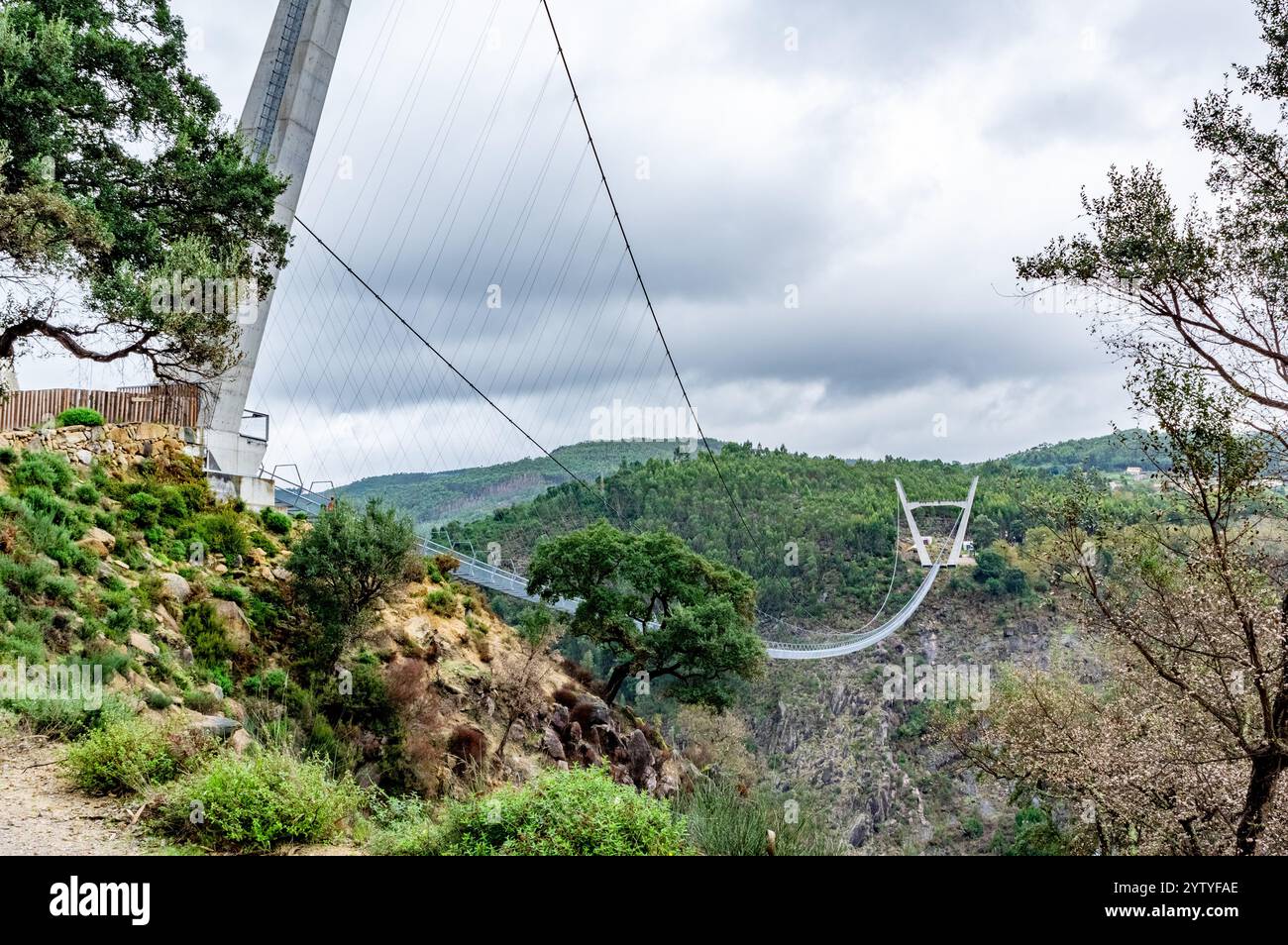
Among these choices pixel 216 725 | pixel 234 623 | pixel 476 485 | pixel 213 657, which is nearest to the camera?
pixel 216 725

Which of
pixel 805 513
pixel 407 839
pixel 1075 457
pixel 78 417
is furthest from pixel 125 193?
pixel 1075 457

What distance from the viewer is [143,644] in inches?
369

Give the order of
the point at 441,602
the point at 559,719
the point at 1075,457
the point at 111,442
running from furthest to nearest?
the point at 1075,457
the point at 441,602
the point at 559,719
the point at 111,442

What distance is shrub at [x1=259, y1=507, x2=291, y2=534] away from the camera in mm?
14758

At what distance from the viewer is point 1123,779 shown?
771 centimetres

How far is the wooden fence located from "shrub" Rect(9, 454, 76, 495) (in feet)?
3.68

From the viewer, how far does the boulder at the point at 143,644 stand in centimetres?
924

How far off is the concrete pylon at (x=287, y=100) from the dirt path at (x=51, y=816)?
9.92 metres

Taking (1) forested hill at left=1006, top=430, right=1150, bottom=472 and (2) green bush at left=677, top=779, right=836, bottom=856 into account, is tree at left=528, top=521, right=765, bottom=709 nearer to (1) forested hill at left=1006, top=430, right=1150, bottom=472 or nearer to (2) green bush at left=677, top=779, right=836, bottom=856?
(2) green bush at left=677, top=779, right=836, bottom=856

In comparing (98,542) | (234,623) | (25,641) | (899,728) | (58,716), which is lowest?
(899,728)

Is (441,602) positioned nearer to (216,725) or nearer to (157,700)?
(157,700)

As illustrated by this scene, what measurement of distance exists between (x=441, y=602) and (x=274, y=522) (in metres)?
3.86
